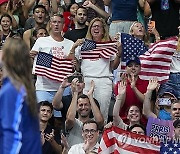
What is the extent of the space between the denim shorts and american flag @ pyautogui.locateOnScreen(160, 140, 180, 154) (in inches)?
85.2

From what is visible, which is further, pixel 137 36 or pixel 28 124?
pixel 137 36

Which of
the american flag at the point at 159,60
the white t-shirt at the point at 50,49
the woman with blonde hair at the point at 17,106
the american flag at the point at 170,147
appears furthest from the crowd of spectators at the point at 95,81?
the woman with blonde hair at the point at 17,106

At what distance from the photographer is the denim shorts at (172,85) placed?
11742mm

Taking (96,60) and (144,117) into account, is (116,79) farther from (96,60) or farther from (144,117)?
(144,117)

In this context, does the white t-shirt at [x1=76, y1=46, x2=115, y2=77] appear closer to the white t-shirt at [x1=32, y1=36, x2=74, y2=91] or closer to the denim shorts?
the white t-shirt at [x1=32, y1=36, x2=74, y2=91]

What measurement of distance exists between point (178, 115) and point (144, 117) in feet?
2.26

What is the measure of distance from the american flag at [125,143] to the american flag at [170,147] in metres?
0.08

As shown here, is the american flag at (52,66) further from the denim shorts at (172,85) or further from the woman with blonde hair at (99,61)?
the denim shorts at (172,85)

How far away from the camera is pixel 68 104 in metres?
11.7

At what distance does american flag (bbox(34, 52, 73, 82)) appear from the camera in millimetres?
12391

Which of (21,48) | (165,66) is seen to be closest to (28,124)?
(21,48)

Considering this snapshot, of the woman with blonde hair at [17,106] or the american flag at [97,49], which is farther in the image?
the american flag at [97,49]

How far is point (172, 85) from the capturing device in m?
12.1

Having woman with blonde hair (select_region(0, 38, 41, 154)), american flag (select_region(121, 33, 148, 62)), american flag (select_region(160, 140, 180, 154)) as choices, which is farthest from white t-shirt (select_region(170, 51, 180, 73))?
woman with blonde hair (select_region(0, 38, 41, 154))
